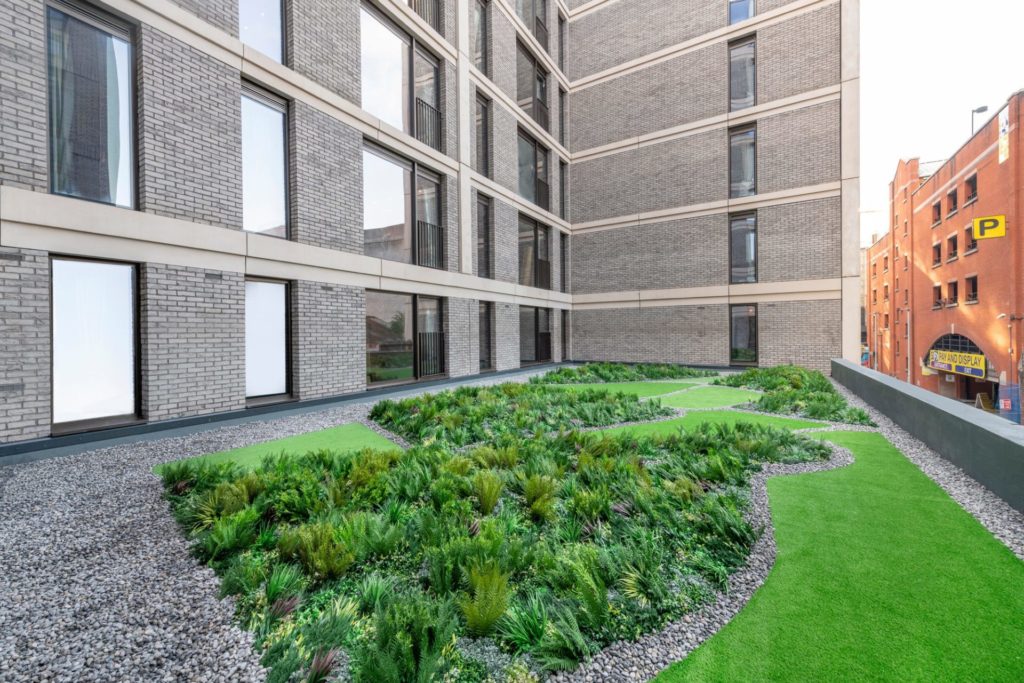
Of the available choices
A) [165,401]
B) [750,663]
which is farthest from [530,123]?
[750,663]

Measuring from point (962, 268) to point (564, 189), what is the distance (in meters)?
21.9

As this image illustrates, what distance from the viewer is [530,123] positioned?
17.4 meters

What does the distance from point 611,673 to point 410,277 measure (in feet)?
34.1

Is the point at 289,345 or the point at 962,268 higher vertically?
the point at 962,268

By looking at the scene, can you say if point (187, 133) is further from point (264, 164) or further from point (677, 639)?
point (677, 639)

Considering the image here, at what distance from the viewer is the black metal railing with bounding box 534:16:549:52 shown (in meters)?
18.5

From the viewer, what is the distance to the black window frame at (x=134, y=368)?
588 centimetres

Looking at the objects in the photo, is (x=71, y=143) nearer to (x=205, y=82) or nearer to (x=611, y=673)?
(x=205, y=82)

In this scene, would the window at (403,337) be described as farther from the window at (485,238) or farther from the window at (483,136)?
the window at (483,136)

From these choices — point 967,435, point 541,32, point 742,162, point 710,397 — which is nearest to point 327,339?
point 710,397

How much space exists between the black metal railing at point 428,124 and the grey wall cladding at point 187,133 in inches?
198

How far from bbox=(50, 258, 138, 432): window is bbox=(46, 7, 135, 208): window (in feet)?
3.69

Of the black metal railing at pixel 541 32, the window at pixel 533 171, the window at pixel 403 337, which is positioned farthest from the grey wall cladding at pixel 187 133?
the black metal railing at pixel 541 32

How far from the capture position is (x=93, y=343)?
6.37 meters
